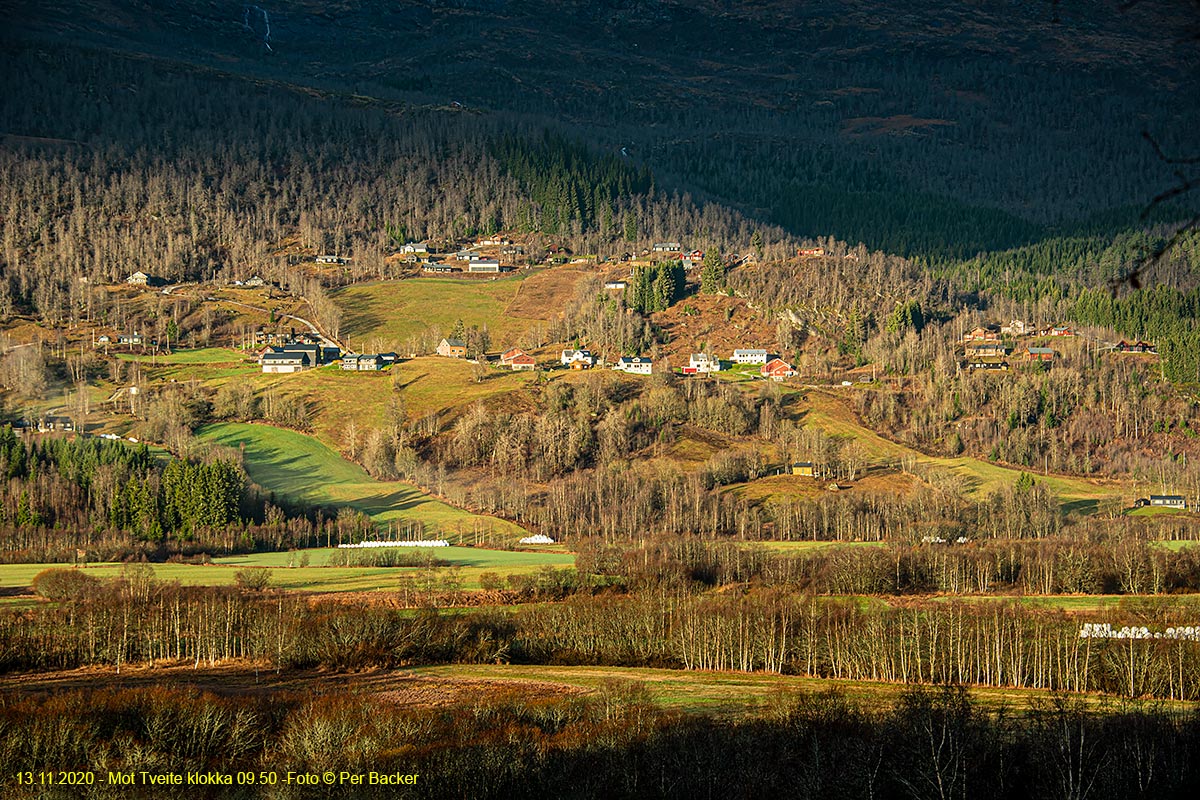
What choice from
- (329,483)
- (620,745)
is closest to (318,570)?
(329,483)

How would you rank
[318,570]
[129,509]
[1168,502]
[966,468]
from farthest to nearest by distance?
1. [966,468]
2. [1168,502]
3. [129,509]
4. [318,570]

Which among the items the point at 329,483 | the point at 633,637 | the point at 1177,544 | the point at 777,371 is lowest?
the point at 633,637

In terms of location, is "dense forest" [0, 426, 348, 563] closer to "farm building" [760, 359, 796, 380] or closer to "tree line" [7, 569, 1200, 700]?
"tree line" [7, 569, 1200, 700]

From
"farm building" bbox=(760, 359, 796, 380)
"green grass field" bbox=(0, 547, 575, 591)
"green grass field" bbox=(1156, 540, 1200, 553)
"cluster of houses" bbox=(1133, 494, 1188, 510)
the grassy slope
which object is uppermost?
"farm building" bbox=(760, 359, 796, 380)

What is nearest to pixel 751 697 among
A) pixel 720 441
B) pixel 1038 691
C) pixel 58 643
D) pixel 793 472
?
pixel 1038 691

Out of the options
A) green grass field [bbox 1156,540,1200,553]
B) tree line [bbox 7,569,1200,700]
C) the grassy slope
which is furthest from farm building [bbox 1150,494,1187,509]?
tree line [bbox 7,569,1200,700]

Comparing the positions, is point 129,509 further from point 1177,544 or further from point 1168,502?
point 1168,502

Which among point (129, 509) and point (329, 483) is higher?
point (329, 483)

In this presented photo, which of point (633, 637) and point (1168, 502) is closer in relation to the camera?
point (633, 637)
